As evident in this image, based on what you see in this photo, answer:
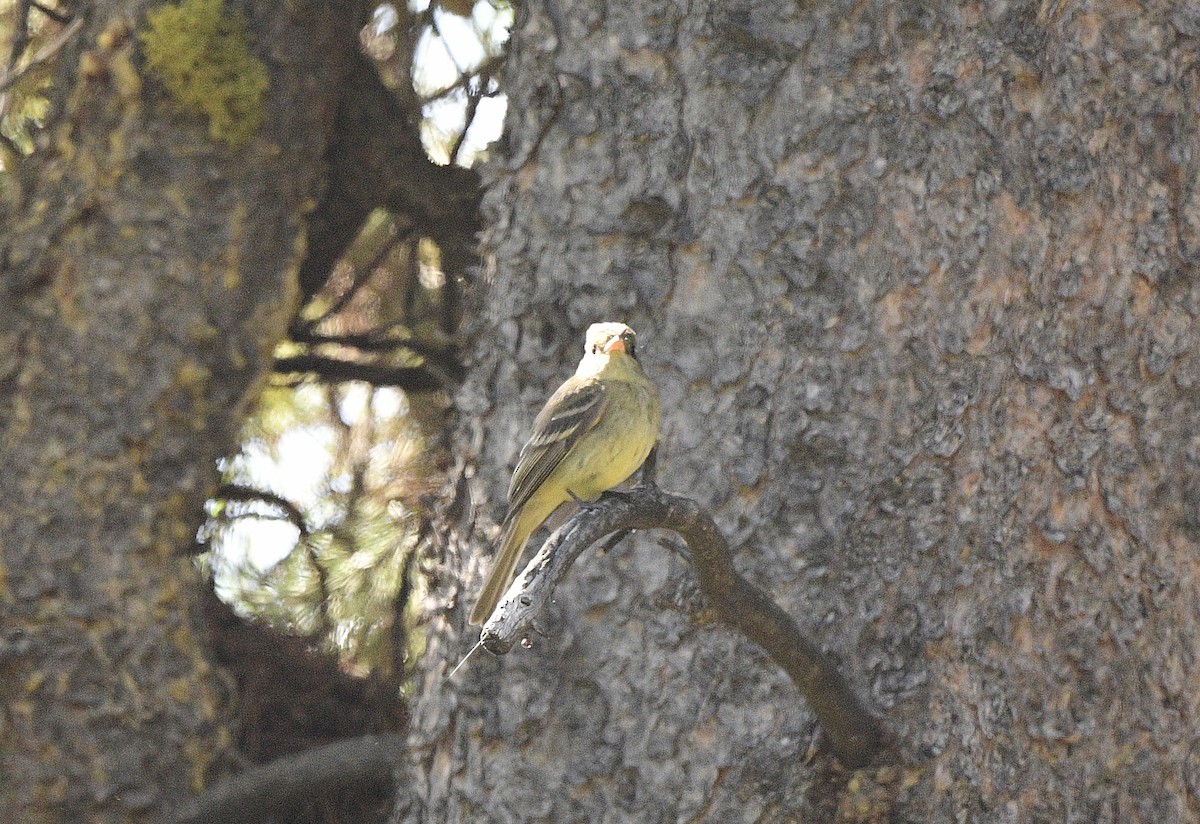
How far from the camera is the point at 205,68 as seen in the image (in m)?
4.18

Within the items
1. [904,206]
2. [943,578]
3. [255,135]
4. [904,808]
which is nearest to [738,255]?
[904,206]

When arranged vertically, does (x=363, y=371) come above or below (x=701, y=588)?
above

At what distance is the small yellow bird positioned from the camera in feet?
11.1

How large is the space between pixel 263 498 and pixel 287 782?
1289 mm

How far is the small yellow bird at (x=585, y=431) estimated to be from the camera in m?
3.39

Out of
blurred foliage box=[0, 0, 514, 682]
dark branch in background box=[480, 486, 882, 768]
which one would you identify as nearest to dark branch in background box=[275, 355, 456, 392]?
blurred foliage box=[0, 0, 514, 682]

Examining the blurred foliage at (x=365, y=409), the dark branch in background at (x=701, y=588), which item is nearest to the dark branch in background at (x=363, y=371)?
the blurred foliage at (x=365, y=409)

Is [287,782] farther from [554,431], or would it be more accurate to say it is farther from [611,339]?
[611,339]

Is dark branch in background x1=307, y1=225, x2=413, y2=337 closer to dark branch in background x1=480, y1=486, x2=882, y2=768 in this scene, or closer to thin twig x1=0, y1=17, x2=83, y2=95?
thin twig x1=0, y1=17, x2=83, y2=95

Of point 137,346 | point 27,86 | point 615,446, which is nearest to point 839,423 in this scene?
point 615,446

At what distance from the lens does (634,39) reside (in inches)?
141

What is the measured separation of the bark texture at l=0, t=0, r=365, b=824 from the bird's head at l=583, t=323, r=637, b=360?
1312 mm

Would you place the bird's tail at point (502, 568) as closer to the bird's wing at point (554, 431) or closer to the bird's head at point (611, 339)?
the bird's wing at point (554, 431)

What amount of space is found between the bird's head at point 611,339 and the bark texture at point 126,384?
1312 millimetres
